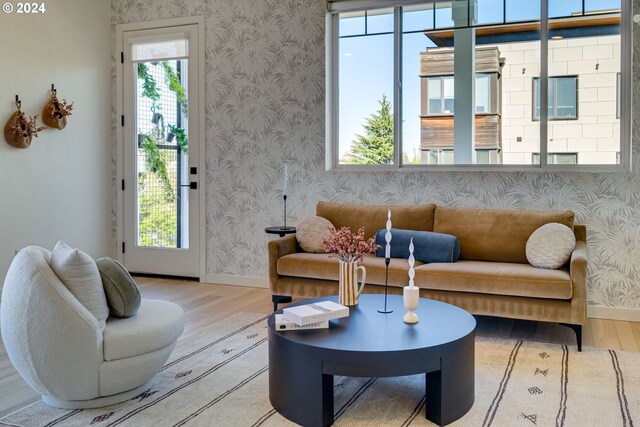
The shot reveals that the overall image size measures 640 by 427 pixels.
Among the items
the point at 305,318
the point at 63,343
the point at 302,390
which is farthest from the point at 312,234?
the point at 63,343

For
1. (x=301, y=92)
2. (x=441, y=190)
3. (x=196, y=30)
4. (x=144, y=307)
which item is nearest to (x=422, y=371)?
(x=144, y=307)

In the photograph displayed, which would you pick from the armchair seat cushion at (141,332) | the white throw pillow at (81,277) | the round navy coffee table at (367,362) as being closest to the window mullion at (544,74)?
the round navy coffee table at (367,362)

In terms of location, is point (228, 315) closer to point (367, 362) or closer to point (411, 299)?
point (411, 299)

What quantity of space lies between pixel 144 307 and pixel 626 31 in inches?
151

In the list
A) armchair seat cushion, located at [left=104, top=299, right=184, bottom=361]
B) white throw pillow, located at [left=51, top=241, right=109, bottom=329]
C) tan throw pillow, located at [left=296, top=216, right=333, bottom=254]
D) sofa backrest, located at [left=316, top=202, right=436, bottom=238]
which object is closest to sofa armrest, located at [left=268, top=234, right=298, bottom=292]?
tan throw pillow, located at [left=296, top=216, right=333, bottom=254]

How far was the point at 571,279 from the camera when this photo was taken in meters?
3.36

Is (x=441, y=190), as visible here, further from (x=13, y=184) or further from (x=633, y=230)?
(x=13, y=184)

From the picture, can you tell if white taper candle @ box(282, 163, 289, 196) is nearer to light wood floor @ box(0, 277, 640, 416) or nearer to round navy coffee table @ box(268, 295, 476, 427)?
light wood floor @ box(0, 277, 640, 416)

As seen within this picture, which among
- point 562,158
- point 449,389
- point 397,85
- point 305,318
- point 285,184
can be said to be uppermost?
point 397,85

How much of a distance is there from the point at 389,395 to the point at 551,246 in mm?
1703

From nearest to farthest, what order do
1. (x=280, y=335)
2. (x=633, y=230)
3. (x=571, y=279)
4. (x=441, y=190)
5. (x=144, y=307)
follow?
(x=280, y=335), (x=144, y=307), (x=571, y=279), (x=633, y=230), (x=441, y=190)

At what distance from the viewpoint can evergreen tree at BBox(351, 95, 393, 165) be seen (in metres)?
4.93

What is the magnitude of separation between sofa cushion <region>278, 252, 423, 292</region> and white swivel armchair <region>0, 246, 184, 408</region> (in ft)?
5.39

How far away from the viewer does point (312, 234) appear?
4383 millimetres
